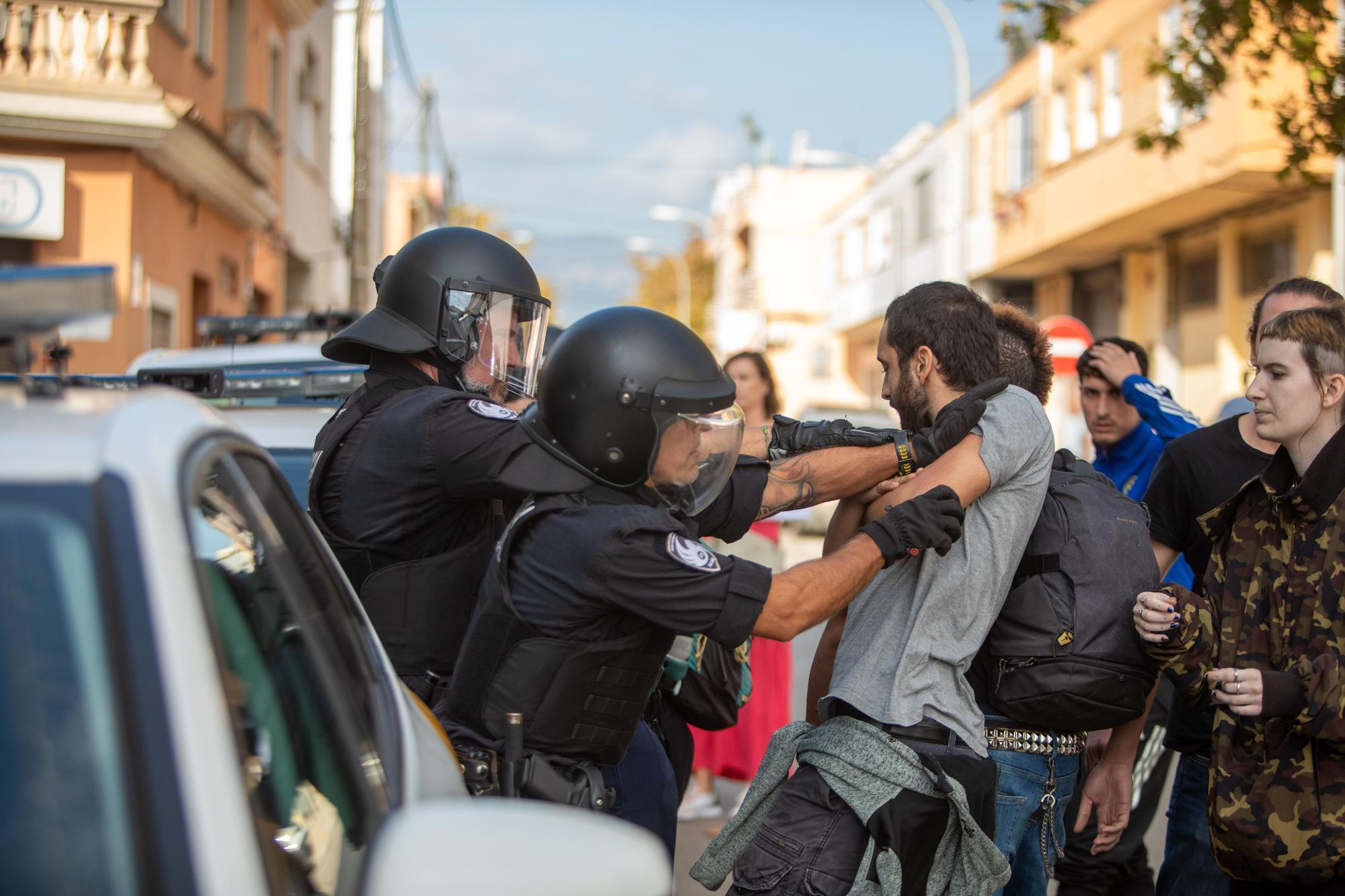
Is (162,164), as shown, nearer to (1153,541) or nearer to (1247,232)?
(1153,541)

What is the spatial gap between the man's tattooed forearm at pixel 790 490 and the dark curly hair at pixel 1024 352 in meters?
0.52

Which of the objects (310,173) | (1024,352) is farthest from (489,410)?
(310,173)

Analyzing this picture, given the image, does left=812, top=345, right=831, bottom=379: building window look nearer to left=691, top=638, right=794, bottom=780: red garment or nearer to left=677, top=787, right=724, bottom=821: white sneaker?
left=691, top=638, right=794, bottom=780: red garment

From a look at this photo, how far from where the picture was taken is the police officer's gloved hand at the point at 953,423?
112 inches

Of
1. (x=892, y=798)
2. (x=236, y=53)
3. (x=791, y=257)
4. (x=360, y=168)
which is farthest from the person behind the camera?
(x=791, y=257)

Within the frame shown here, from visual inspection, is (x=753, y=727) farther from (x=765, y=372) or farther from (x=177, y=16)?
(x=177, y=16)

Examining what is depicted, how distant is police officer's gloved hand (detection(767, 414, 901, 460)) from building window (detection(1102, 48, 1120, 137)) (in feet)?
63.5

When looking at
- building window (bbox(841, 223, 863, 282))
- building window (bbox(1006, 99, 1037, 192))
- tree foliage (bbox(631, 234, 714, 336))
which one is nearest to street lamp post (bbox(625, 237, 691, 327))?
tree foliage (bbox(631, 234, 714, 336))

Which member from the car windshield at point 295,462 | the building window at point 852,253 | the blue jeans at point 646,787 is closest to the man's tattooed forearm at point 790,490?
the blue jeans at point 646,787

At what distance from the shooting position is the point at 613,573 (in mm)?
2439

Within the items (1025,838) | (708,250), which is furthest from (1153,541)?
(708,250)

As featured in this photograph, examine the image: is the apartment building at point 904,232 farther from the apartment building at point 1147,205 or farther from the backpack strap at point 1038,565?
the backpack strap at point 1038,565

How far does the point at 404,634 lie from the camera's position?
3.08 meters

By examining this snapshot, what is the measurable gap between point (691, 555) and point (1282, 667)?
1312 millimetres
